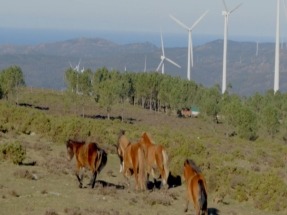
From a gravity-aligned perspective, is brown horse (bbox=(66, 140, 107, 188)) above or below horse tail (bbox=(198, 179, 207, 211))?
above

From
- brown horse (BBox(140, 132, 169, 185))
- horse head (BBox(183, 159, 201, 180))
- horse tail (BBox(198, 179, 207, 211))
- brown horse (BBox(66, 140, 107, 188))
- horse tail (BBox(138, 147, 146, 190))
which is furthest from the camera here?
brown horse (BBox(140, 132, 169, 185))

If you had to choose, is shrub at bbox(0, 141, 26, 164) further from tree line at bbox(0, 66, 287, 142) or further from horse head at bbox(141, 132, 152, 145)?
tree line at bbox(0, 66, 287, 142)

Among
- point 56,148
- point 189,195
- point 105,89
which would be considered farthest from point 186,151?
point 105,89

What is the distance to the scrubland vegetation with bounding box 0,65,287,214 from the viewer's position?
2161cm

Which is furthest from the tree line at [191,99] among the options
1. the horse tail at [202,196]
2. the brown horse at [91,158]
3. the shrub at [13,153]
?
the horse tail at [202,196]

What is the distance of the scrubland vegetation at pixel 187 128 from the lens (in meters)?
21.6

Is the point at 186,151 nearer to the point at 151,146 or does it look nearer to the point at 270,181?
the point at 270,181

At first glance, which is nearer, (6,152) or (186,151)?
(6,152)

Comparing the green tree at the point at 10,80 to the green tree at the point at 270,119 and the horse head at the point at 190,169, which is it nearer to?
the green tree at the point at 270,119

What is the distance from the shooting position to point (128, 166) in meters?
18.8

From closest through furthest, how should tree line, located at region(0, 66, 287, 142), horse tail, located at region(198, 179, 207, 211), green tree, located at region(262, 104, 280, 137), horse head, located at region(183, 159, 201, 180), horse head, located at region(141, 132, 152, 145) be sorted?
horse tail, located at region(198, 179, 207, 211) → horse head, located at region(183, 159, 201, 180) → horse head, located at region(141, 132, 152, 145) → green tree, located at region(262, 104, 280, 137) → tree line, located at region(0, 66, 287, 142)

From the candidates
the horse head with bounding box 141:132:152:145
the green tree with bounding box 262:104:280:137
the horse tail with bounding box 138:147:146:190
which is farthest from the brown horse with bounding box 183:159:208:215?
the green tree with bounding box 262:104:280:137

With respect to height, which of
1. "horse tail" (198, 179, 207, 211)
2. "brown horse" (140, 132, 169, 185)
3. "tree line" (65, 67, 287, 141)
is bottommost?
"horse tail" (198, 179, 207, 211)

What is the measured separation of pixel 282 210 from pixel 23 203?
867 cm
